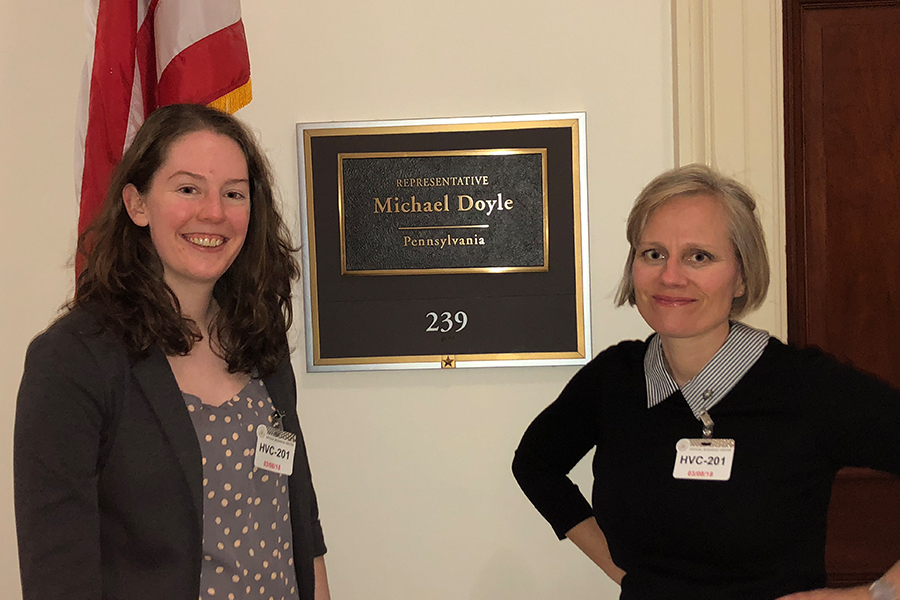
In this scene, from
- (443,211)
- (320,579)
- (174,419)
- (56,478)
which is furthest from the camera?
(443,211)

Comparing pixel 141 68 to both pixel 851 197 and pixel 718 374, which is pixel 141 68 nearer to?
pixel 718 374

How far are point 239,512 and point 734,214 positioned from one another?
1.18 metres

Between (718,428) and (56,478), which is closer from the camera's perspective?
(56,478)

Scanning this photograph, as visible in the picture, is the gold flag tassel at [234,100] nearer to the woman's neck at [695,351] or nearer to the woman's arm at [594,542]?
the woman's neck at [695,351]

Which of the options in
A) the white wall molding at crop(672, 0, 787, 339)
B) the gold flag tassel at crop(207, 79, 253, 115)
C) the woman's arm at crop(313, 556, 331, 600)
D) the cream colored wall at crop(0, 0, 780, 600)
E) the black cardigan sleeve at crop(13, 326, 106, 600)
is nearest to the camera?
the black cardigan sleeve at crop(13, 326, 106, 600)

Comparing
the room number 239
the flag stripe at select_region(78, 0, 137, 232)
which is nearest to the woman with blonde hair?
the room number 239

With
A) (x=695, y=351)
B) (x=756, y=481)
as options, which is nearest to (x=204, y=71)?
(x=695, y=351)

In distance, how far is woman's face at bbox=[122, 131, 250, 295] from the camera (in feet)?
4.58

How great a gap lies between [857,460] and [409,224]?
4.37 feet

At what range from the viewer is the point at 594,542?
1.86 meters

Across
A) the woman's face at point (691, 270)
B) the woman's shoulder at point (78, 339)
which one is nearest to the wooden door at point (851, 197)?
the woman's face at point (691, 270)

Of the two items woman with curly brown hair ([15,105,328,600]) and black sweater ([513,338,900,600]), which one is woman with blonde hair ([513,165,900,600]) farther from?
woman with curly brown hair ([15,105,328,600])

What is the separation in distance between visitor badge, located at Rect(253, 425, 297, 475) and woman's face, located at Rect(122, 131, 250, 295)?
34cm

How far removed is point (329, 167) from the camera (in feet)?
7.31
